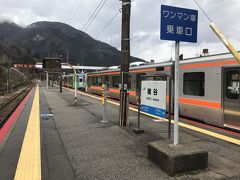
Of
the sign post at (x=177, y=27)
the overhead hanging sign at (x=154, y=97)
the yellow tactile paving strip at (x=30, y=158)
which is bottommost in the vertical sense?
the yellow tactile paving strip at (x=30, y=158)

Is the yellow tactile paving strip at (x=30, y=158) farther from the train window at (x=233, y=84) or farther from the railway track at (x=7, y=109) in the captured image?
the train window at (x=233, y=84)

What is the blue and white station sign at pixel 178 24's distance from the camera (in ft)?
16.3

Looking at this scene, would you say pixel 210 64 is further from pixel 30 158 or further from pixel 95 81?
pixel 95 81

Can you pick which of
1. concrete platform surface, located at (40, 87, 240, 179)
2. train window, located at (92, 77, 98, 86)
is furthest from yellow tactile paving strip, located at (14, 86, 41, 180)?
train window, located at (92, 77, 98, 86)

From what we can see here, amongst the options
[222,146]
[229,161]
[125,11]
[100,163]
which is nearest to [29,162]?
[100,163]

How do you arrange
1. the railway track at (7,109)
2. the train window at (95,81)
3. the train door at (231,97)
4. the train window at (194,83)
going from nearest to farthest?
the train door at (231,97)
the train window at (194,83)
the railway track at (7,109)
the train window at (95,81)

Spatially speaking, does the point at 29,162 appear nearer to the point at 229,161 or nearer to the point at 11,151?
the point at 11,151

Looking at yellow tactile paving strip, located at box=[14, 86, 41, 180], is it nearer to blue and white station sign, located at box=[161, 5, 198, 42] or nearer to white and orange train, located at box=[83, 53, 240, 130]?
blue and white station sign, located at box=[161, 5, 198, 42]

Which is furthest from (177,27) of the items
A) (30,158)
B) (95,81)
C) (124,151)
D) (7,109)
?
(95,81)

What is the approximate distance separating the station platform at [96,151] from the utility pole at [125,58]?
1.59 ft

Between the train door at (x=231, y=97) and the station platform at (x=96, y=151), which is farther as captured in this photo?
the train door at (x=231, y=97)

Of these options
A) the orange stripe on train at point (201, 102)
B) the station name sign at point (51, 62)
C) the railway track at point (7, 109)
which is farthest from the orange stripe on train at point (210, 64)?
the station name sign at point (51, 62)

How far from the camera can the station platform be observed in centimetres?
457

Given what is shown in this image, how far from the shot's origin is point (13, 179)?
4.39 m
